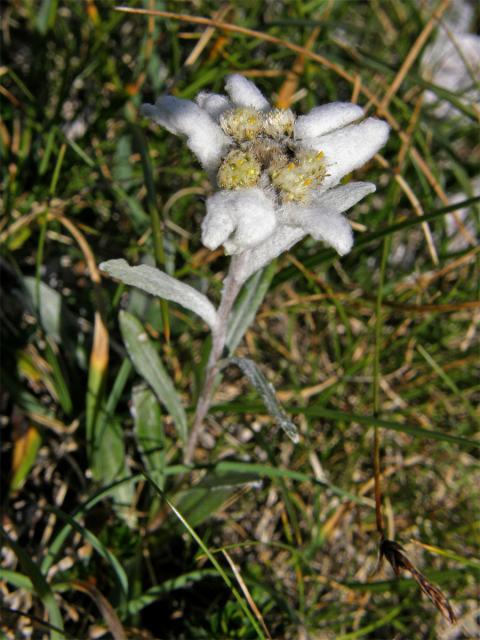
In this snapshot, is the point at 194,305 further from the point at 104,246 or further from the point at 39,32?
the point at 39,32

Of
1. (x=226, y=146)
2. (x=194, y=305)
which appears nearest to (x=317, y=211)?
(x=226, y=146)

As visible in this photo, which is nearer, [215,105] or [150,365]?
[215,105]

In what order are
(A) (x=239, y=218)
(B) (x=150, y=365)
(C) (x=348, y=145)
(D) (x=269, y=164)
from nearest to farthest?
(A) (x=239, y=218) < (D) (x=269, y=164) < (C) (x=348, y=145) < (B) (x=150, y=365)

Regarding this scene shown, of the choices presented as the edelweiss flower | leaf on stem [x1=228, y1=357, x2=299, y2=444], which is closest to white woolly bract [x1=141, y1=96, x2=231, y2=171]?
the edelweiss flower

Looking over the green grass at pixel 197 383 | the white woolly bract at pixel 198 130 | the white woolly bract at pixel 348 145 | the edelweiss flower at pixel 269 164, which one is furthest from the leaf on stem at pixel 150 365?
the white woolly bract at pixel 348 145

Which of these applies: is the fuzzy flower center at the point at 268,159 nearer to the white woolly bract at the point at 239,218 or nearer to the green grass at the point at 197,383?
the white woolly bract at the point at 239,218

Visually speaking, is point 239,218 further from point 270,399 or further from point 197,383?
point 197,383

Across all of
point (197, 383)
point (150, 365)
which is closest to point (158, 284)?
point (150, 365)

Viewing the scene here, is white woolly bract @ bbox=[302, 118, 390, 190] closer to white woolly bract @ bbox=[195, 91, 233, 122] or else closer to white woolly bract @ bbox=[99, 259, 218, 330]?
white woolly bract @ bbox=[195, 91, 233, 122]
